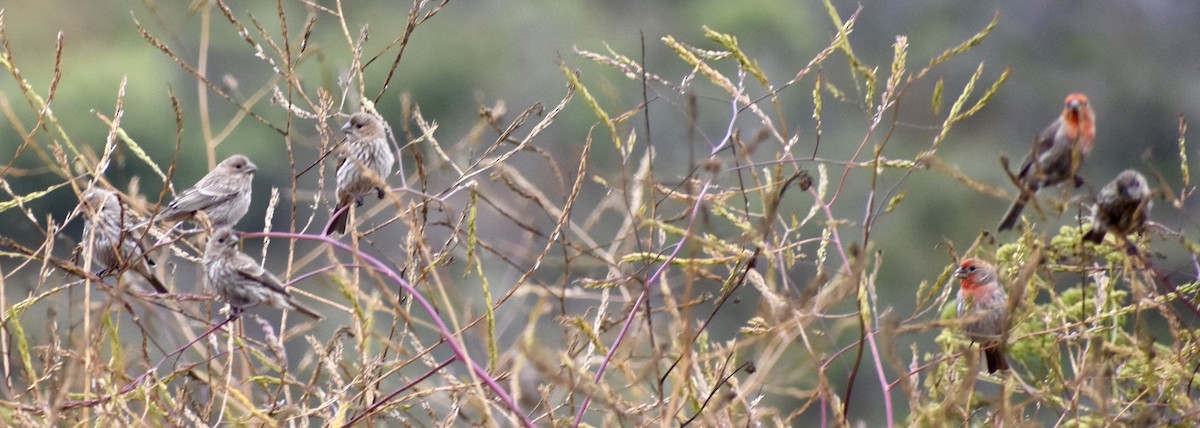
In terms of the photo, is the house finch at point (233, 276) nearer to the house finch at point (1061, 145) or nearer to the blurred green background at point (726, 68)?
the house finch at point (1061, 145)

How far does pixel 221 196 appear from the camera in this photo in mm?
5898

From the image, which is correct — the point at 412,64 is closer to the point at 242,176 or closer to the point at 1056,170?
the point at 242,176

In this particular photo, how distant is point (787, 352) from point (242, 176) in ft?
11.5

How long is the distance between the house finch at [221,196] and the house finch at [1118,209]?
3.36 meters

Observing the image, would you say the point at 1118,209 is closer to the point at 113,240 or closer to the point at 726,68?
the point at 113,240

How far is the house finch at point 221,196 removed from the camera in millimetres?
5629

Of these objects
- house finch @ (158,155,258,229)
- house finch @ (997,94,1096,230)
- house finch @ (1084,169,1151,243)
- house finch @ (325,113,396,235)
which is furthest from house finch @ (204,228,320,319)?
house finch @ (1084,169,1151,243)

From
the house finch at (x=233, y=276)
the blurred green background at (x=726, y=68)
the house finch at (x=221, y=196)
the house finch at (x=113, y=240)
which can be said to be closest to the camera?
the house finch at (x=113, y=240)

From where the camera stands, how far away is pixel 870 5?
29.3 metres

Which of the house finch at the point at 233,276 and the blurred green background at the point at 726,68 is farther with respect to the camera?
the blurred green background at the point at 726,68

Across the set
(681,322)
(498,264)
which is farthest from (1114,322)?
(498,264)

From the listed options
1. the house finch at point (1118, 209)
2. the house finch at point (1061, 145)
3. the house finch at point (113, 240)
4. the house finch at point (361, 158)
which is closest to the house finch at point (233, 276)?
the house finch at point (113, 240)

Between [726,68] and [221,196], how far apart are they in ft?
70.0

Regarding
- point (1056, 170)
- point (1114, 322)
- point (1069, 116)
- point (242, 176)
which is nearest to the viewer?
point (1114, 322)
